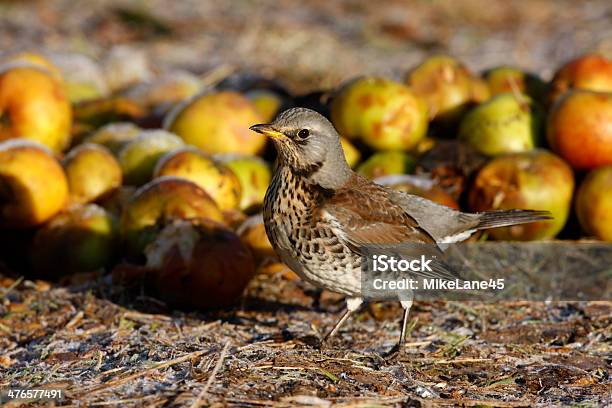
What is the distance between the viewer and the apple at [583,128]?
6.72m

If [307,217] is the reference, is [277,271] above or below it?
below

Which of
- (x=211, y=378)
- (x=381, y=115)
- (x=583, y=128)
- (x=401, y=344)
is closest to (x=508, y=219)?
(x=401, y=344)

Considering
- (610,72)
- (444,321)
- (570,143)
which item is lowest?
(444,321)

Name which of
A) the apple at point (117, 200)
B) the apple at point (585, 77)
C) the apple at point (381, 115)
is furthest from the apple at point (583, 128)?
the apple at point (117, 200)

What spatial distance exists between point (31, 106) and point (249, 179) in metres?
1.92

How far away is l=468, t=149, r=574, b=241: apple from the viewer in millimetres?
6617

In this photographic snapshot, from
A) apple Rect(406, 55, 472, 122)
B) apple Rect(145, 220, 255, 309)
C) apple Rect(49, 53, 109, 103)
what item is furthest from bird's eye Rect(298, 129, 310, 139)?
apple Rect(49, 53, 109, 103)

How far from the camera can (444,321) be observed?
5.72 m

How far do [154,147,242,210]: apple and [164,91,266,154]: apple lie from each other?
0.58 metres

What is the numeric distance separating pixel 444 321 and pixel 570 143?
6.89 feet

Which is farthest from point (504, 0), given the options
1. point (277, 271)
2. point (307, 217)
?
point (307, 217)

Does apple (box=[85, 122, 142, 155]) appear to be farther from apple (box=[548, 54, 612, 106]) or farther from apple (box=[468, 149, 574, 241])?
apple (box=[548, 54, 612, 106])

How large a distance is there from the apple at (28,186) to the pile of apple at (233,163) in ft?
0.03

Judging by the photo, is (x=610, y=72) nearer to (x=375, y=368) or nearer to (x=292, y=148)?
(x=292, y=148)
